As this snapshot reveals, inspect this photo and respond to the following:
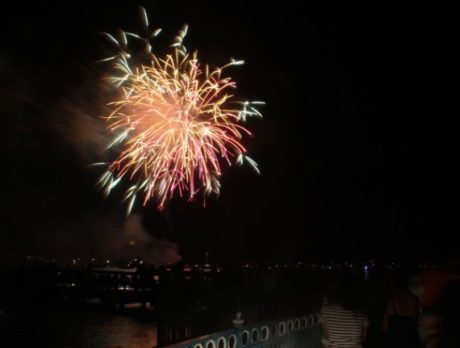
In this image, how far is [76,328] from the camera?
1769cm

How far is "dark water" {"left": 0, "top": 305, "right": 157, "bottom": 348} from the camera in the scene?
14983 millimetres

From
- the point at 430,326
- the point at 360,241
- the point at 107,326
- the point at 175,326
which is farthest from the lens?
the point at 360,241

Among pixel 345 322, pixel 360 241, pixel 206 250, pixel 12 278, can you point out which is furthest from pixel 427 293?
pixel 206 250

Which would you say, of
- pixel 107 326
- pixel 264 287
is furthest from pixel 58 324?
pixel 264 287

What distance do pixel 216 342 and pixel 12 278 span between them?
22.5 m

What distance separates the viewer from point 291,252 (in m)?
72.9

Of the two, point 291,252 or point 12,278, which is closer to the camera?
point 12,278

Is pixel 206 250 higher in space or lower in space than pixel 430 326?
higher

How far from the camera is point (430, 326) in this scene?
19.9 feet

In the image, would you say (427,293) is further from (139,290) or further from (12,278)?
(12,278)

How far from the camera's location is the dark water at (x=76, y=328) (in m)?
15.0

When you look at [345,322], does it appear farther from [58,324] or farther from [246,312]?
[58,324]

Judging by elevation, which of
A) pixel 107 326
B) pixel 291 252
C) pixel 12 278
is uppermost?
pixel 291 252

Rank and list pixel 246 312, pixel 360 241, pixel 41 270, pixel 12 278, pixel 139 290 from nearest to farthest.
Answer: pixel 246 312 < pixel 139 290 < pixel 12 278 < pixel 41 270 < pixel 360 241
